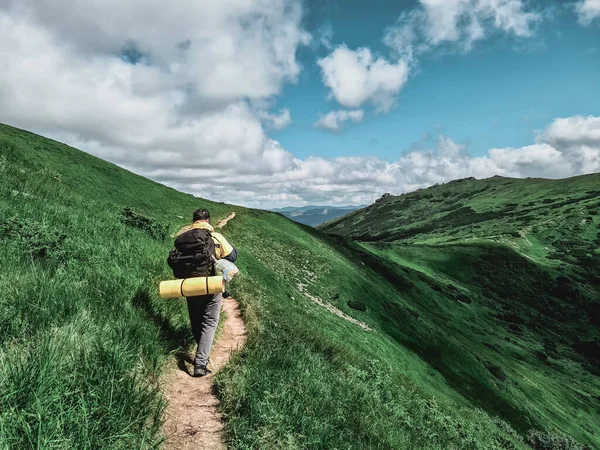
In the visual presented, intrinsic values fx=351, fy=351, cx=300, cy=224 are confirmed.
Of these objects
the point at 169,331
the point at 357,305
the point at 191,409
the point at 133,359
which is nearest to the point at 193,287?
the point at 169,331

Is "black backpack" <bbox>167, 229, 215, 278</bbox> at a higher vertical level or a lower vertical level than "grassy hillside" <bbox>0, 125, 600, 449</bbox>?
higher

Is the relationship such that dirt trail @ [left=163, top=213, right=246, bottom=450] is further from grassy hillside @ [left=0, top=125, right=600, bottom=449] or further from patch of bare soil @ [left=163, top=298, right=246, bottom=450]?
grassy hillside @ [left=0, top=125, right=600, bottom=449]

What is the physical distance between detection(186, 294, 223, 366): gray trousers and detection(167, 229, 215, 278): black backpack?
60 cm

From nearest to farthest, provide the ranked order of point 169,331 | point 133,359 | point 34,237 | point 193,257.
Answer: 1. point 133,359
2. point 193,257
3. point 169,331
4. point 34,237

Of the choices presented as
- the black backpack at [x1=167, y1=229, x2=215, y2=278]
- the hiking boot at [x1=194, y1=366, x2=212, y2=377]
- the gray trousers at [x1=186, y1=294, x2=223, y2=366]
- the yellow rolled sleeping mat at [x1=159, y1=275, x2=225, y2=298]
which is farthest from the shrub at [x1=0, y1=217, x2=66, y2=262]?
the hiking boot at [x1=194, y1=366, x2=212, y2=377]

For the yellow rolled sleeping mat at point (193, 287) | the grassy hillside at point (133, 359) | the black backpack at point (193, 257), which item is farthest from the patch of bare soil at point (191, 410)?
the black backpack at point (193, 257)

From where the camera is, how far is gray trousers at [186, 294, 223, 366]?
7997mm

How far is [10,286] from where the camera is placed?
630cm

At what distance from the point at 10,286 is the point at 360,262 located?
47.1m

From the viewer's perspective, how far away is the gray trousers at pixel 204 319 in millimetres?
7997

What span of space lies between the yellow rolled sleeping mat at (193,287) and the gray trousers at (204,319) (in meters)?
0.55

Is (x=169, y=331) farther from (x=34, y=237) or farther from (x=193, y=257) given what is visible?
(x=34, y=237)

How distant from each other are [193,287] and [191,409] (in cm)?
238

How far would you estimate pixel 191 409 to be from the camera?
654cm
